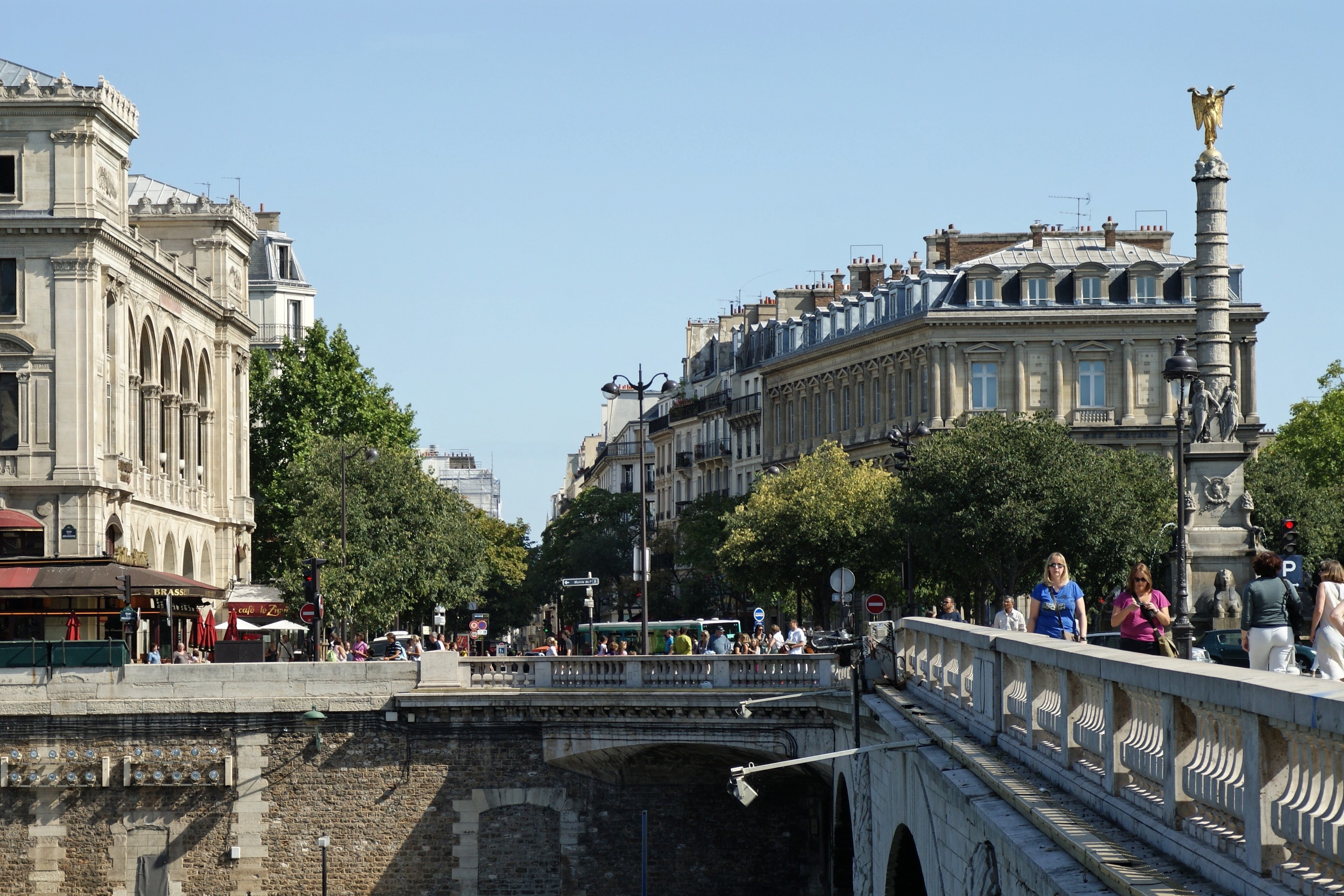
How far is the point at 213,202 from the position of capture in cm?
7331

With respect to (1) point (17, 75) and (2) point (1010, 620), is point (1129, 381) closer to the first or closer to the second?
(1) point (17, 75)

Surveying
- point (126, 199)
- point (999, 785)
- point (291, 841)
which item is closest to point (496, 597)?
point (126, 199)

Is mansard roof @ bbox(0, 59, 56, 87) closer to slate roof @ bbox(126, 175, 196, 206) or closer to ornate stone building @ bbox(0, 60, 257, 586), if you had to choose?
ornate stone building @ bbox(0, 60, 257, 586)

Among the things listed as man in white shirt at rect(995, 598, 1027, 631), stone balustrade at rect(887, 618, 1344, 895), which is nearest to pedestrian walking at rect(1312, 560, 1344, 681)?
stone balustrade at rect(887, 618, 1344, 895)

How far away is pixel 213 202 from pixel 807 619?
30.6 metres

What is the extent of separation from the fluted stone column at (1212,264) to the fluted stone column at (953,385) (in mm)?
38697

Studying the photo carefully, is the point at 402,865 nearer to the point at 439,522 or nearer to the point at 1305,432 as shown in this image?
the point at 439,522

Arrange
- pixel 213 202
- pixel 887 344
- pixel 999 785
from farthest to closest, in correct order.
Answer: pixel 887 344 → pixel 213 202 → pixel 999 785

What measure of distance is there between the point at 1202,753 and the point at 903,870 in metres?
13.0

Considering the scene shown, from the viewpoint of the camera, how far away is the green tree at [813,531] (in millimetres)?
63781

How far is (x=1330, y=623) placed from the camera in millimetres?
12906

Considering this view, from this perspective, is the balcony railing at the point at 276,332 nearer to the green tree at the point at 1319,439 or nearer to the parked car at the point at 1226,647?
the green tree at the point at 1319,439

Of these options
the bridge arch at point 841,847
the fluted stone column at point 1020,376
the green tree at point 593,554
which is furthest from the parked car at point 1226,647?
the green tree at point 593,554

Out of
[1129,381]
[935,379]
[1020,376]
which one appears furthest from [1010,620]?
[1129,381]
